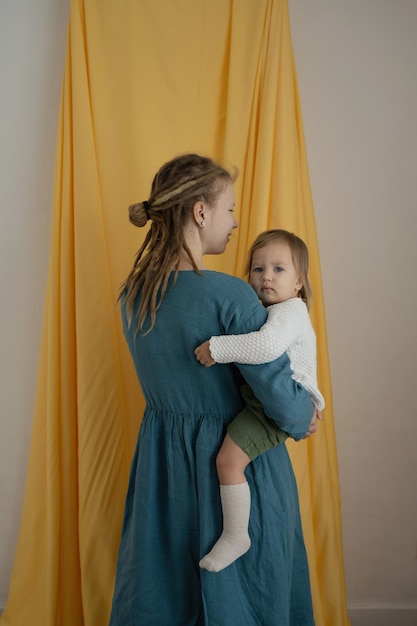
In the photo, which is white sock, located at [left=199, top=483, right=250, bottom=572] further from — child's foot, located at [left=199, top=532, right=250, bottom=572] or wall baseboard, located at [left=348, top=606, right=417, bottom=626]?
wall baseboard, located at [left=348, top=606, right=417, bottom=626]

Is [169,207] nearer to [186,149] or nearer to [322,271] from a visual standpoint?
[186,149]

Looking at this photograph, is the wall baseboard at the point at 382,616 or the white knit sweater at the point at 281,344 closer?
the white knit sweater at the point at 281,344

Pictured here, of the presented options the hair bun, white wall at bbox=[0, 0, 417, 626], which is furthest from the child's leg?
white wall at bbox=[0, 0, 417, 626]

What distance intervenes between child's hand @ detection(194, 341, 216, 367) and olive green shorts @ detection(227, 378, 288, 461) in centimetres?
15

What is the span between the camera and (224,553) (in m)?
1.22

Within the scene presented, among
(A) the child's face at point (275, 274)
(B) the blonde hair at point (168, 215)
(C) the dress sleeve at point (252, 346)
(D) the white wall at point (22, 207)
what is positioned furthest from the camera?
(D) the white wall at point (22, 207)

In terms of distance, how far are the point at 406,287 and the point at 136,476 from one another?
4.20 ft

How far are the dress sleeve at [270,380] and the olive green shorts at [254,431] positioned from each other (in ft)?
0.11

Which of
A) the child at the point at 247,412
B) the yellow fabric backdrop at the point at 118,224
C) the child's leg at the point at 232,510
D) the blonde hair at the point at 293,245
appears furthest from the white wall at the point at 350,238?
the child's leg at the point at 232,510

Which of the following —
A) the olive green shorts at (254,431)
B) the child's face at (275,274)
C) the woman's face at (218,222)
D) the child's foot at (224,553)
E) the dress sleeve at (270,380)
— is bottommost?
the child's foot at (224,553)

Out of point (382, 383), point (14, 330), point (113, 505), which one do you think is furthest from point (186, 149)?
point (113, 505)

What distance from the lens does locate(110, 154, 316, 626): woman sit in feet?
4.09

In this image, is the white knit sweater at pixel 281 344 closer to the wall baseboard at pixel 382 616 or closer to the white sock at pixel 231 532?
the white sock at pixel 231 532

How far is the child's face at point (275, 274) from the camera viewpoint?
1509 millimetres
